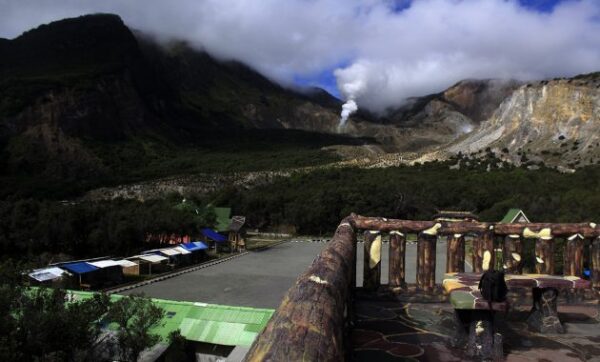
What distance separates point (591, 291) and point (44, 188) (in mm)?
82130

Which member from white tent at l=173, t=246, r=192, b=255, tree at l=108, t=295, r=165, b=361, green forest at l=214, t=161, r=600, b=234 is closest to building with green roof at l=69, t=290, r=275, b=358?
tree at l=108, t=295, r=165, b=361

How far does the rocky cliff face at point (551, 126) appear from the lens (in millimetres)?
83750

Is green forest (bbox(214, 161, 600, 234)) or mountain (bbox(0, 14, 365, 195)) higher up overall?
mountain (bbox(0, 14, 365, 195))

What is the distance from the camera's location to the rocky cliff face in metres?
83.8

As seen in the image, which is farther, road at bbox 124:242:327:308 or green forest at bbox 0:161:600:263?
green forest at bbox 0:161:600:263

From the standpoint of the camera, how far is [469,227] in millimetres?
7844

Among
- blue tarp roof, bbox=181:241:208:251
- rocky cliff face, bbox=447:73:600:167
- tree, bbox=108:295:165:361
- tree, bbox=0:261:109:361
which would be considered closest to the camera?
tree, bbox=0:261:109:361

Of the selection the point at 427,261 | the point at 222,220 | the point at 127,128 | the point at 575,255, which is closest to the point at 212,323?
the point at 427,261

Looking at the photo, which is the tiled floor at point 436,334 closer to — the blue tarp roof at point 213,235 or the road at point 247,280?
the road at point 247,280

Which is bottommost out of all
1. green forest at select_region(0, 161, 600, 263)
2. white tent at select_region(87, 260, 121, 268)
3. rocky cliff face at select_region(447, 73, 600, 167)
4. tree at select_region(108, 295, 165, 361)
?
white tent at select_region(87, 260, 121, 268)

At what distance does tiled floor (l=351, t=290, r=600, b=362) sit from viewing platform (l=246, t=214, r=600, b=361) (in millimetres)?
12

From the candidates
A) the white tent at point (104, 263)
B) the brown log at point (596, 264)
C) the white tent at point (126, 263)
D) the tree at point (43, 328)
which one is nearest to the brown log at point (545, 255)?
the brown log at point (596, 264)

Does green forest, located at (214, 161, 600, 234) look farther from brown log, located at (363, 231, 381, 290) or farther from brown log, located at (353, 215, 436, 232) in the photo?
brown log, located at (363, 231, 381, 290)

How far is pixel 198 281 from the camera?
106 ft
